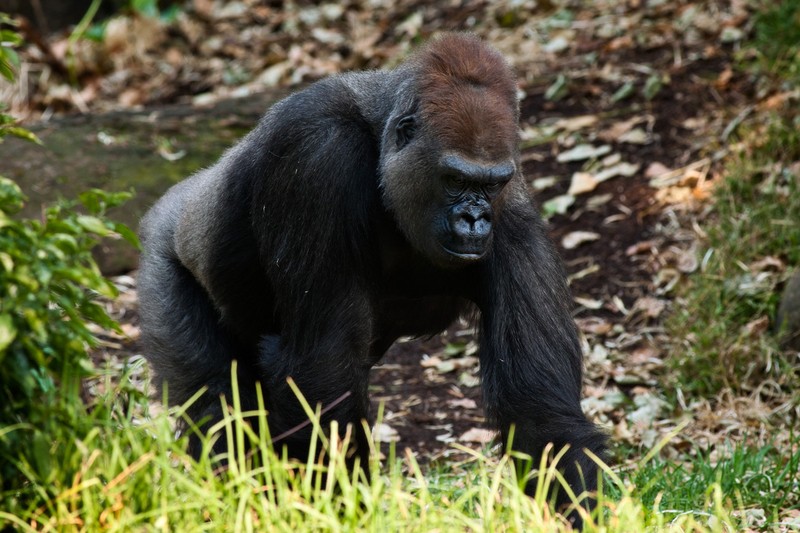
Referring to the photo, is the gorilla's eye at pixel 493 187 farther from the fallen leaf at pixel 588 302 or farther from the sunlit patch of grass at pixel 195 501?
the fallen leaf at pixel 588 302

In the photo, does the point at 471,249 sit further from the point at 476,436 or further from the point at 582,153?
the point at 582,153

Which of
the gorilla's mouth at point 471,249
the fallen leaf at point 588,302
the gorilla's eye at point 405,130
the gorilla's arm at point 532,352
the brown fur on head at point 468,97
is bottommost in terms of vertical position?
the fallen leaf at point 588,302

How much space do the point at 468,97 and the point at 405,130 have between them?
26cm

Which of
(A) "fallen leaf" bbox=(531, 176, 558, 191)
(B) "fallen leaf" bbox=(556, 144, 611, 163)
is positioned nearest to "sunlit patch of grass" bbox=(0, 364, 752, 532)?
(A) "fallen leaf" bbox=(531, 176, 558, 191)

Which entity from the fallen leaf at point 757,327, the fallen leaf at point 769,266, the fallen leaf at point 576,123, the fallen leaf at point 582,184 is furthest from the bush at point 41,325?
the fallen leaf at point 576,123

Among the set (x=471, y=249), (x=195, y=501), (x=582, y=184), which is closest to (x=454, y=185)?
(x=471, y=249)

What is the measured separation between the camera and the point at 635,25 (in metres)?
8.93

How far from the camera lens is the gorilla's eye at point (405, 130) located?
377 cm

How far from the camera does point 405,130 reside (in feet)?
12.4

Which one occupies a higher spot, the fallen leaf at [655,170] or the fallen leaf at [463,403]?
the fallen leaf at [655,170]

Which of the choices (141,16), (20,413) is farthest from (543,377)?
(141,16)

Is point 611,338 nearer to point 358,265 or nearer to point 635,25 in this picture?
point 358,265

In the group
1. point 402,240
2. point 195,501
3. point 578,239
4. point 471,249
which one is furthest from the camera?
point 578,239

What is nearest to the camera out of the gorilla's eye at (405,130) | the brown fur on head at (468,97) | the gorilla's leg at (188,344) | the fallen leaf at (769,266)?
the brown fur on head at (468,97)
